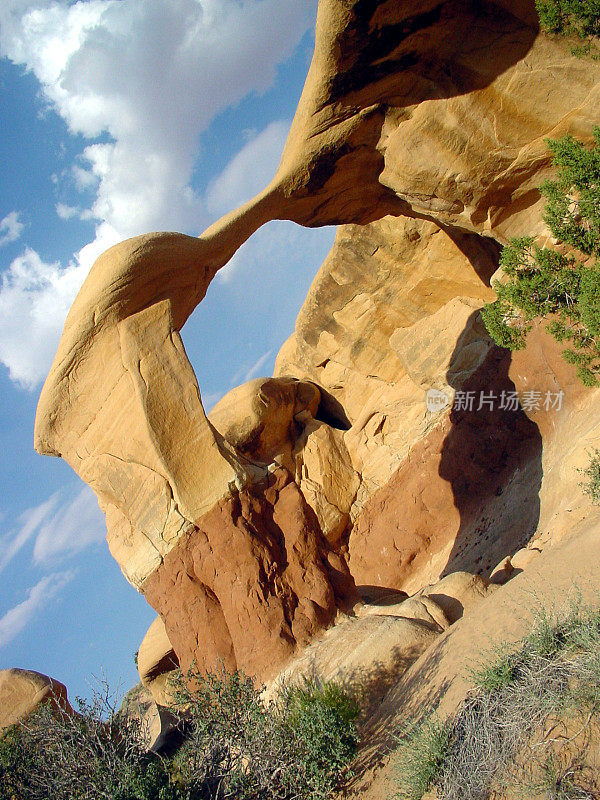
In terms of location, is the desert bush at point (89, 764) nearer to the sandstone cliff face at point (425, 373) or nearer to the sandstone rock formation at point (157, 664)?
the sandstone cliff face at point (425, 373)

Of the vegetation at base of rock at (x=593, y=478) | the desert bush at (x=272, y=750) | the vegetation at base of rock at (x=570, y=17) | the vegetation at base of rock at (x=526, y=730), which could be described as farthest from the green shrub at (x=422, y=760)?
the vegetation at base of rock at (x=570, y=17)

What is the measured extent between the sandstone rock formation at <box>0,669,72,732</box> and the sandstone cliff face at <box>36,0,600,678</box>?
3123mm

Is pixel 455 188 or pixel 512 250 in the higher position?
pixel 455 188

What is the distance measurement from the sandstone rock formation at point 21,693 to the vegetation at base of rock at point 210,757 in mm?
4783

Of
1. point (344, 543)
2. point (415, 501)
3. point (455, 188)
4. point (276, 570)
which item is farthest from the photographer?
point (344, 543)

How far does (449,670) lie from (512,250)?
5.36 metres

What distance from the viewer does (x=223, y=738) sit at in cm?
602

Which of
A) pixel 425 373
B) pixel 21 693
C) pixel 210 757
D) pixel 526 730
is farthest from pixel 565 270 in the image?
pixel 21 693

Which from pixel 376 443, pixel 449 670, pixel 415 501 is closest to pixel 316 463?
pixel 376 443

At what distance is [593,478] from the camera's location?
8.41 metres

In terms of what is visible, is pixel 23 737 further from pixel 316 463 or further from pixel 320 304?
pixel 320 304

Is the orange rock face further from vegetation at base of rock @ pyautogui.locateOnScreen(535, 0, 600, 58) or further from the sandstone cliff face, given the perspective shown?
vegetation at base of rock @ pyautogui.locateOnScreen(535, 0, 600, 58)

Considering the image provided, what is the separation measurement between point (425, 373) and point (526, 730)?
36.8 ft

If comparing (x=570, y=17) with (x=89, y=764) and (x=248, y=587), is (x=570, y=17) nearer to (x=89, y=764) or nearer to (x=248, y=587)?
(x=248, y=587)
